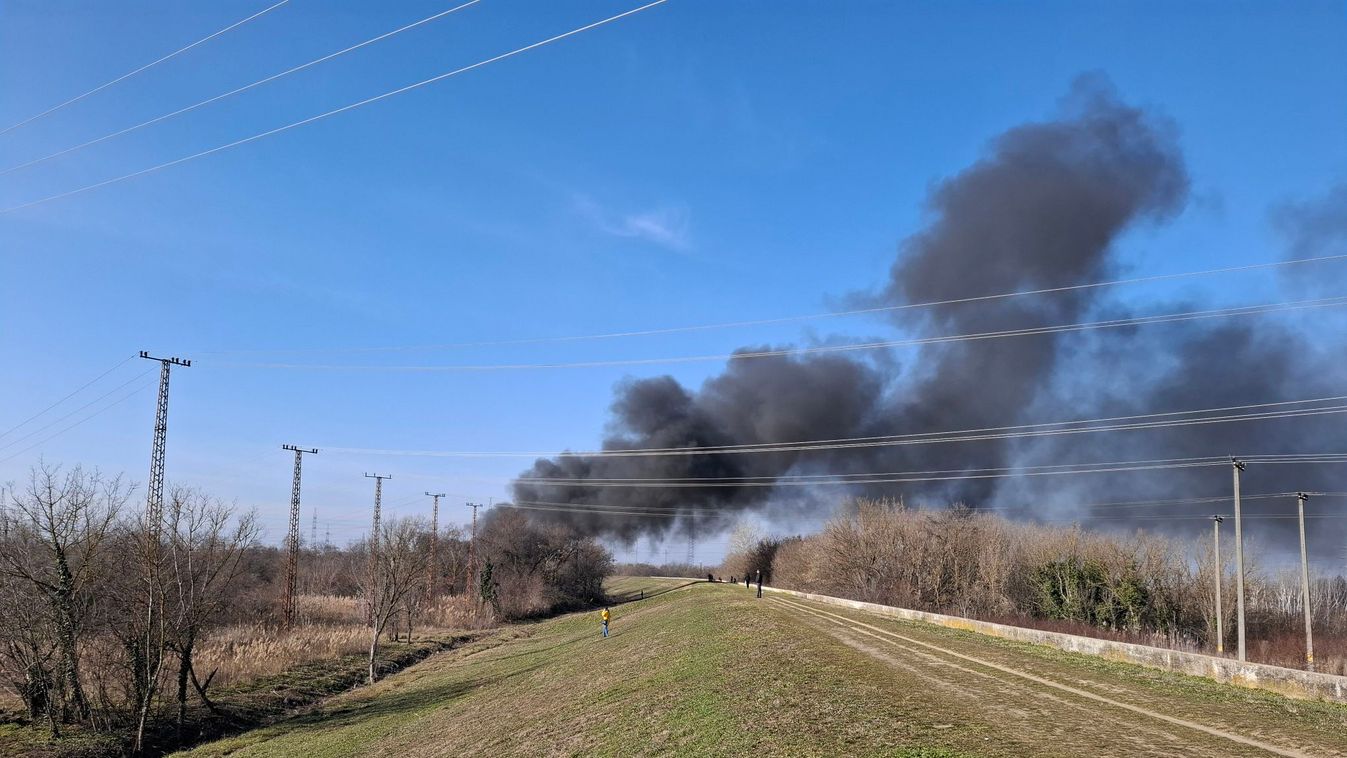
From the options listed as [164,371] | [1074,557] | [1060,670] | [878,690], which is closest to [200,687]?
[164,371]

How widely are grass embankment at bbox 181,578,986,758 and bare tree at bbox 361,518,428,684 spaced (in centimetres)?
317

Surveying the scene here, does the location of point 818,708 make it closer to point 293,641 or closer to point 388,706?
point 388,706

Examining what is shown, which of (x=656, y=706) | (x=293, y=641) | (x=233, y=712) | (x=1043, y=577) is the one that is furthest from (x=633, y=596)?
(x=656, y=706)

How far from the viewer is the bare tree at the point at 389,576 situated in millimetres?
41469

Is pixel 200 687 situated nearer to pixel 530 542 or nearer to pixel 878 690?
pixel 878 690

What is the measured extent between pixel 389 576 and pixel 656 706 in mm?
29857

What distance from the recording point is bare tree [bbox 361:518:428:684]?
4147 centimetres

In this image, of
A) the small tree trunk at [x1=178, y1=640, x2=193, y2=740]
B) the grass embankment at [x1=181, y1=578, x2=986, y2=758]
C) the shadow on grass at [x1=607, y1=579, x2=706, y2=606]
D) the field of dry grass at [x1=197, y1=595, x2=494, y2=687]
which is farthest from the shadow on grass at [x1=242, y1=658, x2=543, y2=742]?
the shadow on grass at [x1=607, y1=579, x2=706, y2=606]

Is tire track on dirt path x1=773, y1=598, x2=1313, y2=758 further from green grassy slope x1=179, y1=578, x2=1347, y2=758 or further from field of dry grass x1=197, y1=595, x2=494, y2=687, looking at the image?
field of dry grass x1=197, y1=595, x2=494, y2=687

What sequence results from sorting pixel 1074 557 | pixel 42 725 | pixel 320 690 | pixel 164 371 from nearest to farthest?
pixel 42 725, pixel 320 690, pixel 164 371, pixel 1074 557

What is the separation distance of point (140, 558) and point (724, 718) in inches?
999

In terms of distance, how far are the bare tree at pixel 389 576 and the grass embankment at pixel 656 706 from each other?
3172 millimetres

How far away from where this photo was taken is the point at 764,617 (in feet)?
109

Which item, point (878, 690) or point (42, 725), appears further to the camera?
point (42, 725)
